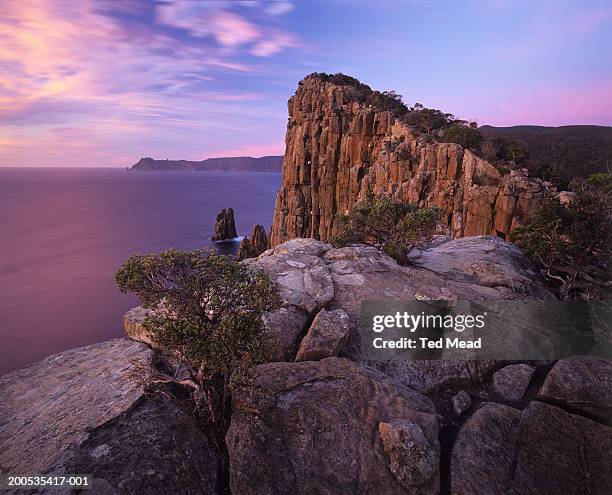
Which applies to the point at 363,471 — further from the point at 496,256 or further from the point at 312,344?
the point at 496,256

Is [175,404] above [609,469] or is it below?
above

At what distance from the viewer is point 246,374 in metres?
10.3

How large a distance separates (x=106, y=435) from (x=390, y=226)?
22004 mm

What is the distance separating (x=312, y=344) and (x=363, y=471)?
504 cm

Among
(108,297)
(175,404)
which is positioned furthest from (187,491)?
(108,297)

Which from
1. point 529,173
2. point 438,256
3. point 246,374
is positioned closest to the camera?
point 246,374

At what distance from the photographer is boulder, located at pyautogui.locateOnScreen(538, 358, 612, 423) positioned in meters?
10.6

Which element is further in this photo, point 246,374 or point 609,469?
point 246,374

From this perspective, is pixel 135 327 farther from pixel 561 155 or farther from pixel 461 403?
pixel 561 155

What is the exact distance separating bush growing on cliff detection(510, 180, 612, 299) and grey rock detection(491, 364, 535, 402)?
31.8 ft
